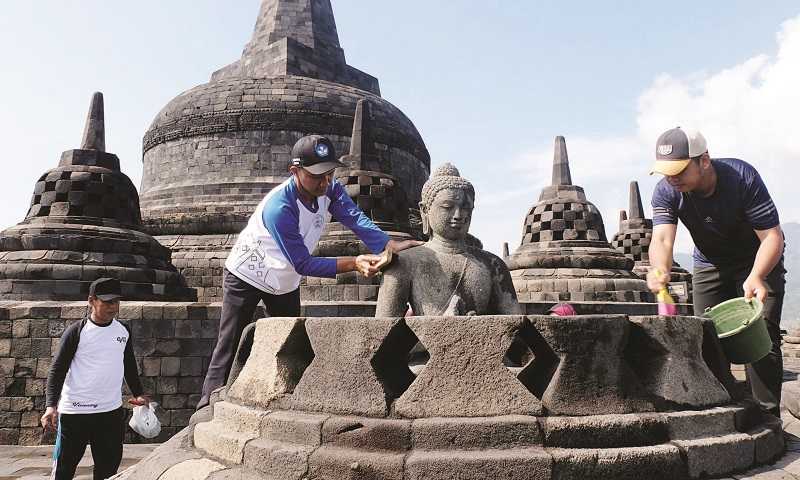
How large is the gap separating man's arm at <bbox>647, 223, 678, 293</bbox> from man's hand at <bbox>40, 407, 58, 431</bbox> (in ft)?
11.8

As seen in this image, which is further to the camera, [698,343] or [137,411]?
[137,411]

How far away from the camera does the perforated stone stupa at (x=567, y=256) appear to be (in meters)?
13.3

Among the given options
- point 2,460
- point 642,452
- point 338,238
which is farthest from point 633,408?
point 338,238

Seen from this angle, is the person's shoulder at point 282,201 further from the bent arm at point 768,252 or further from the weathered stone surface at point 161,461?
the bent arm at point 768,252

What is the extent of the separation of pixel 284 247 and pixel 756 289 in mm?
2570

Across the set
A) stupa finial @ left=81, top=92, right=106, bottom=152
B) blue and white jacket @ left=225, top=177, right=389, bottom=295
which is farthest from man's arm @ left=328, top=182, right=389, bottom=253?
stupa finial @ left=81, top=92, right=106, bottom=152

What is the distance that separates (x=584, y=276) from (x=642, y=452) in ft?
39.6

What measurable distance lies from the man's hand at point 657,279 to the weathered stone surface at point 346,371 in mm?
1554

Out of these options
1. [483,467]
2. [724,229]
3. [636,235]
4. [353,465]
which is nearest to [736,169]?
[724,229]

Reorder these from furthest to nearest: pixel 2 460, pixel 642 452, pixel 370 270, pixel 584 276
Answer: pixel 584 276 < pixel 2 460 < pixel 370 270 < pixel 642 452

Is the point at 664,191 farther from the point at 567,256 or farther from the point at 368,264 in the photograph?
the point at 567,256

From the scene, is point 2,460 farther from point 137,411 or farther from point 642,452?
point 642,452

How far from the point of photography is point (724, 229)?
313 cm

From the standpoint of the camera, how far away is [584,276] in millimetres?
13633
